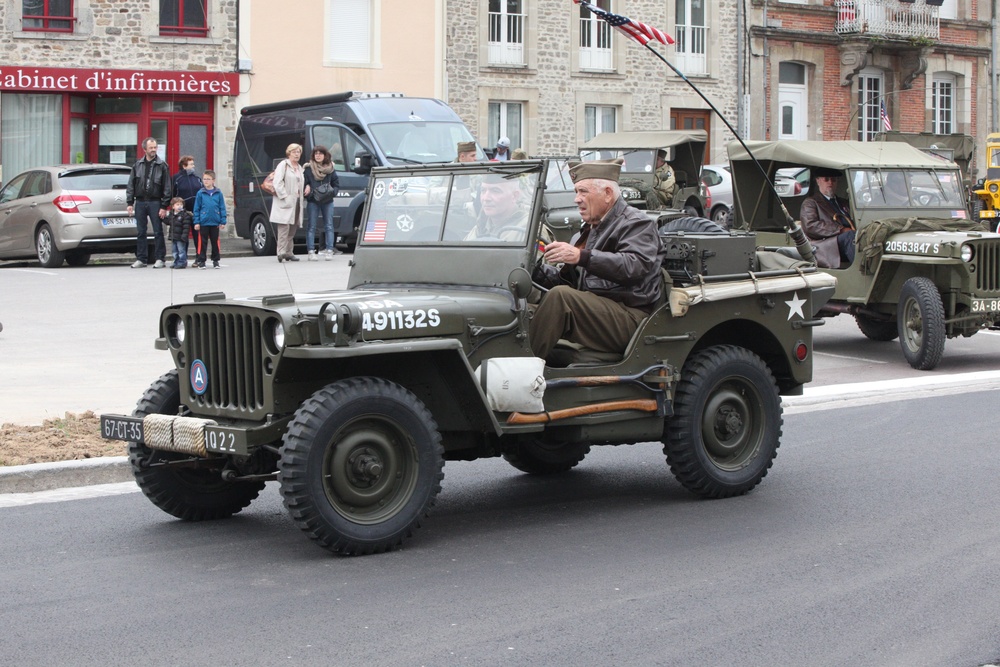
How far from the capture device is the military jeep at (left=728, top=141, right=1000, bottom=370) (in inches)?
545

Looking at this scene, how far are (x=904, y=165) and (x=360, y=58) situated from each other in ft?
65.2

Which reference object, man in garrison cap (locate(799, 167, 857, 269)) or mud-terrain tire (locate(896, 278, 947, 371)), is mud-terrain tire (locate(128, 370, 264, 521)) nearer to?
mud-terrain tire (locate(896, 278, 947, 371))

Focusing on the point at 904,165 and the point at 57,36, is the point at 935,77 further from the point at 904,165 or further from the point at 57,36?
the point at 904,165

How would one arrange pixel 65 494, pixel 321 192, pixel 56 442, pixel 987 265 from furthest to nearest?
pixel 321 192
pixel 987 265
pixel 56 442
pixel 65 494

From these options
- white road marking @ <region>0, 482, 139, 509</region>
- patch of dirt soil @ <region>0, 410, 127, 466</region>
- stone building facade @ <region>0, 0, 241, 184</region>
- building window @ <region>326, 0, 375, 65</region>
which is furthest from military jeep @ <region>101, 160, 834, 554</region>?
building window @ <region>326, 0, 375, 65</region>

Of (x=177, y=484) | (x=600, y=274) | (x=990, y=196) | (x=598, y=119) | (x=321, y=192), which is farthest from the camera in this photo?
(x=598, y=119)

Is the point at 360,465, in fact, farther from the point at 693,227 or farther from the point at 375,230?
the point at 693,227

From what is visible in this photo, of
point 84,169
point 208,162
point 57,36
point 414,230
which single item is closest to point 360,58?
point 208,162

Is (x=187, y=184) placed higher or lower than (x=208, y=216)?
higher

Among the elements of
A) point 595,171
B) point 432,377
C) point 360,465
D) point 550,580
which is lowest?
point 550,580

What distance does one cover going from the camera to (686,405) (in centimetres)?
780

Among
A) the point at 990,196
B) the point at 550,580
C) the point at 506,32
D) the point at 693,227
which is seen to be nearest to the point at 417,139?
the point at 506,32

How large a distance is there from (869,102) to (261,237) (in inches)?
941

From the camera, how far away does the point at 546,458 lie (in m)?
8.70
